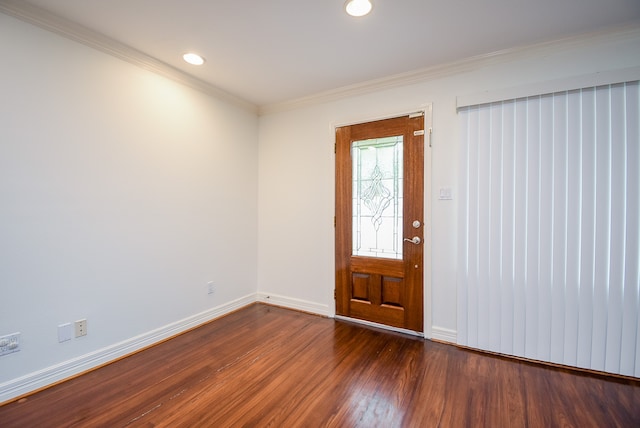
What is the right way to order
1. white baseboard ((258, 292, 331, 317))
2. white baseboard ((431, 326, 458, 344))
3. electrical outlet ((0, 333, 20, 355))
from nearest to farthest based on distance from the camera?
electrical outlet ((0, 333, 20, 355))
white baseboard ((431, 326, 458, 344))
white baseboard ((258, 292, 331, 317))

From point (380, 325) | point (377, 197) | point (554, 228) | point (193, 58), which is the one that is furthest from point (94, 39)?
point (554, 228)

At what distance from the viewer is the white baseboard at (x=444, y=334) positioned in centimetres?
255

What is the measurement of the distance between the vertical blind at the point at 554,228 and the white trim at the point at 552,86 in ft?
0.16

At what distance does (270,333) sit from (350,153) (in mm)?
2017

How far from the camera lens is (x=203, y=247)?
2.98 meters

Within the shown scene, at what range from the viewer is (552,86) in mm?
2154

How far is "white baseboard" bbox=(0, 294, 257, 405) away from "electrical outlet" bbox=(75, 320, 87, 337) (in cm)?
17

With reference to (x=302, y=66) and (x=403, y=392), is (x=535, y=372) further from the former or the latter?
(x=302, y=66)

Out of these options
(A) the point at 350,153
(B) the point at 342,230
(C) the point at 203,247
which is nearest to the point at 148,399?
(C) the point at 203,247

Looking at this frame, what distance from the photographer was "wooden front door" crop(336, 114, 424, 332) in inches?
107

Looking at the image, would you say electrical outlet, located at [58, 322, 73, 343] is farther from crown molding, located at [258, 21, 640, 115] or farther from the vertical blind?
the vertical blind

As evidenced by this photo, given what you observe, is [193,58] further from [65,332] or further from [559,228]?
[559,228]

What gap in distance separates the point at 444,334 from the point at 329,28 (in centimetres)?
274

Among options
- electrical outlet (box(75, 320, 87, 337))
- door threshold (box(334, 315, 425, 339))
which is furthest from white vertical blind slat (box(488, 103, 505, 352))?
electrical outlet (box(75, 320, 87, 337))
